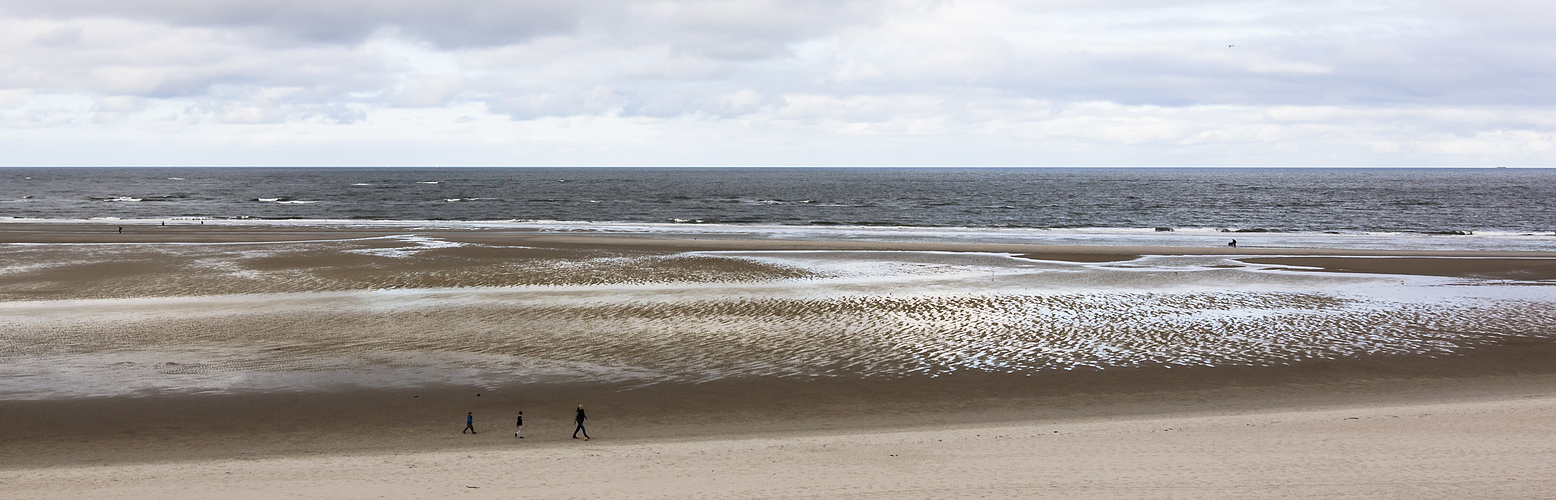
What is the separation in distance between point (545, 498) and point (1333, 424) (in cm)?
1334

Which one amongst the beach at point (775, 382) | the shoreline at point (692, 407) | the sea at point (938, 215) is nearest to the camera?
the beach at point (775, 382)

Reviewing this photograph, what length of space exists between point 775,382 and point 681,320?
694 cm

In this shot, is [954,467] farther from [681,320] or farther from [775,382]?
[681,320]

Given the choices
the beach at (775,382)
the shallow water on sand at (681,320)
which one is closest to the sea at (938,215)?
the shallow water on sand at (681,320)

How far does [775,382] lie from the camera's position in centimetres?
1805

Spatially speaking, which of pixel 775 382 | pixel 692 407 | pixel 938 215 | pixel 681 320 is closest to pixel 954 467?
pixel 692 407

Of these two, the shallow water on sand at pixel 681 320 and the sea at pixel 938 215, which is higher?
the sea at pixel 938 215

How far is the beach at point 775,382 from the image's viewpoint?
1252cm

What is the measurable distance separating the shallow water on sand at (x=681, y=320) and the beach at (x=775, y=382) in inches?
6.1

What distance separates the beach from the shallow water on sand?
155 mm

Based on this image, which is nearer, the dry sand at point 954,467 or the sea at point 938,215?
the dry sand at point 954,467

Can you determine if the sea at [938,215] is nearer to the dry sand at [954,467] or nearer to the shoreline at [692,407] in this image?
the shoreline at [692,407]

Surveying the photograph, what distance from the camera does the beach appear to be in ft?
41.1

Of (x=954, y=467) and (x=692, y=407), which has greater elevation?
(x=954, y=467)
